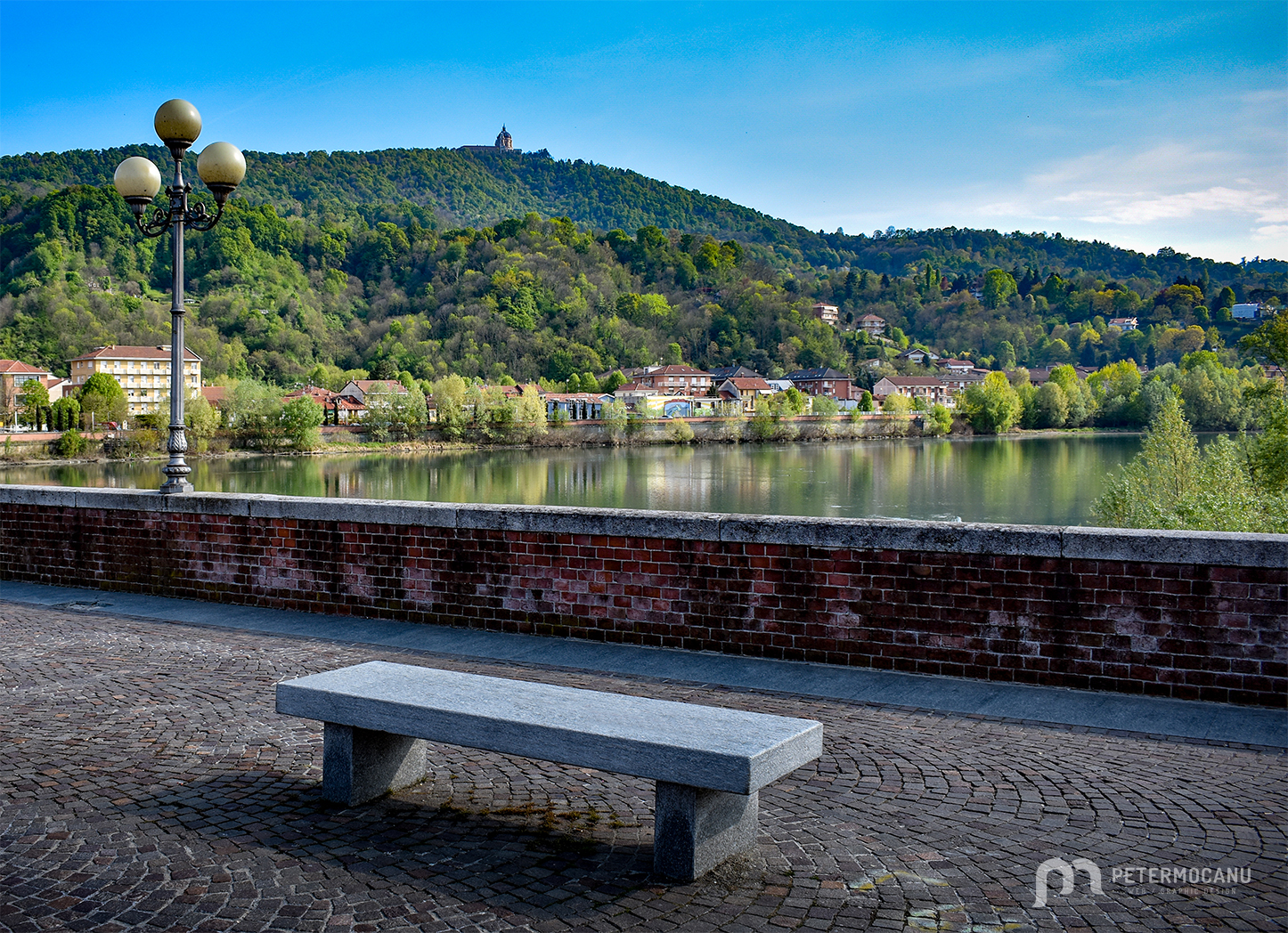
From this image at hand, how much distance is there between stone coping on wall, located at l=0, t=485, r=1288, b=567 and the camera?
5008mm

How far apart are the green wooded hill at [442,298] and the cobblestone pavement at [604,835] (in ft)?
335

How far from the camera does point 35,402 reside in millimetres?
88688

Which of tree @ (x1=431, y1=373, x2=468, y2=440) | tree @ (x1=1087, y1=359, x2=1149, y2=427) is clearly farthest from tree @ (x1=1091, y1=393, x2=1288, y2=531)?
tree @ (x1=1087, y1=359, x2=1149, y2=427)

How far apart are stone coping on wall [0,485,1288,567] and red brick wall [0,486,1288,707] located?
1cm

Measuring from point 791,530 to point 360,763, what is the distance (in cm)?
294

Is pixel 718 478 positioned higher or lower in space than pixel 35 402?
lower

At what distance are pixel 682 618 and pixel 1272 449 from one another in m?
34.6

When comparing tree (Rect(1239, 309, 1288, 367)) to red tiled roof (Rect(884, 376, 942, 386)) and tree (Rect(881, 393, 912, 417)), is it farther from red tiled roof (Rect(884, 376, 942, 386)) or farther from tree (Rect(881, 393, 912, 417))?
red tiled roof (Rect(884, 376, 942, 386))

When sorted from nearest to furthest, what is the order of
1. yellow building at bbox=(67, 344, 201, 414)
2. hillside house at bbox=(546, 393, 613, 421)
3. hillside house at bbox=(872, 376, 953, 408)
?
yellow building at bbox=(67, 344, 201, 414) < hillside house at bbox=(546, 393, 613, 421) < hillside house at bbox=(872, 376, 953, 408)

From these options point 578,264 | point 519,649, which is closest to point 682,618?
point 519,649

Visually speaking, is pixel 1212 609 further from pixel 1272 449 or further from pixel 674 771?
pixel 1272 449

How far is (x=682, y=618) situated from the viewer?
20.5 feet

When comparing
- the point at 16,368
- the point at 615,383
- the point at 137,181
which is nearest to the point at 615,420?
the point at 615,383

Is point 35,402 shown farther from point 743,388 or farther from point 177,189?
point 177,189
